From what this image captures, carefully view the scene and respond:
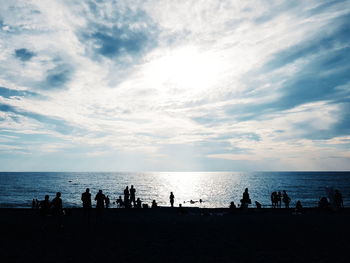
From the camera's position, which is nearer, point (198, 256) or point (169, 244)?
point (198, 256)

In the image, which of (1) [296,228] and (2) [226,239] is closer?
(2) [226,239]

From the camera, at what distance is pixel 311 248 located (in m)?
10.3

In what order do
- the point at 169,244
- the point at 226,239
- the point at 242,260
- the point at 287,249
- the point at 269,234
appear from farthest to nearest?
1. the point at 269,234
2. the point at 226,239
3. the point at 169,244
4. the point at 287,249
5. the point at 242,260

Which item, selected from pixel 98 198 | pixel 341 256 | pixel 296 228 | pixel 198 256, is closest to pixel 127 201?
pixel 98 198

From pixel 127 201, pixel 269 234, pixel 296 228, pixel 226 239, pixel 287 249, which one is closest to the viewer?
pixel 287 249

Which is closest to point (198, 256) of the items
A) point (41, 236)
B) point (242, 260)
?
point (242, 260)

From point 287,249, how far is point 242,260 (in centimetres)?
252

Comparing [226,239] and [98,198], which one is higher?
[98,198]

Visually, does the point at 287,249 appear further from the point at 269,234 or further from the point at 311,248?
the point at 269,234

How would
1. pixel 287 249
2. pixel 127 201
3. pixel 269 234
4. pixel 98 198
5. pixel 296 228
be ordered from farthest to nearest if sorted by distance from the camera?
pixel 127 201 < pixel 98 198 < pixel 296 228 < pixel 269 234 < pixel 287 249

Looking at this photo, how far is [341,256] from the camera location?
905 cm

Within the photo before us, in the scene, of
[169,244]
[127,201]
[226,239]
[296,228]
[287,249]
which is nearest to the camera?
[287,249]

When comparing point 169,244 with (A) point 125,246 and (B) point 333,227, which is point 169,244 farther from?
(B) point 333,227

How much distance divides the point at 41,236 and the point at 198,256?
26.0 ft
